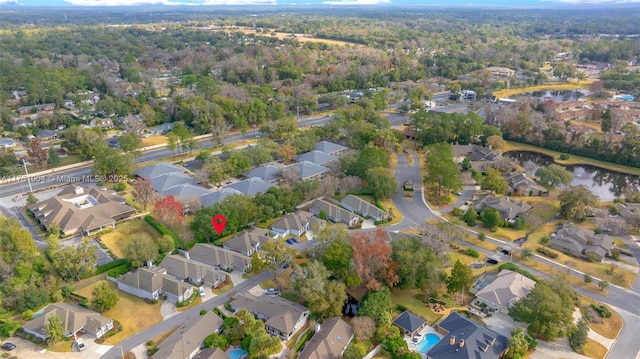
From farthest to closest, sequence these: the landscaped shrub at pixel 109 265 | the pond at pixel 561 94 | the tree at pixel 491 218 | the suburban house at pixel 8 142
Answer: the pond at pixel 561 94 < the suburban house at pixel 8 142 < the tree at pixel 491 218 < the landscaped shrub at pixel 109 265

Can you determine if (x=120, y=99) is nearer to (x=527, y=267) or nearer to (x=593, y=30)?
(x=527, y=267)

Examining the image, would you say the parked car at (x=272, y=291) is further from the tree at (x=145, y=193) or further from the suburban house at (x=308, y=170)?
the suburban house at (x=308, y=170)

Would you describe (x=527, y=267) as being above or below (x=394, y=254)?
below

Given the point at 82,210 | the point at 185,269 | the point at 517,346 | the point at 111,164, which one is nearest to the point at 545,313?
the point at 517,346

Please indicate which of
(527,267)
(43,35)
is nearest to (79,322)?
(527,267)

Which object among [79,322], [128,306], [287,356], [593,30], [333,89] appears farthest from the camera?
[593,30]

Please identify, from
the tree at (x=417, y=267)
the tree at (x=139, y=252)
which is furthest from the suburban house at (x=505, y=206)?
the tree at (x=139, y=252)
